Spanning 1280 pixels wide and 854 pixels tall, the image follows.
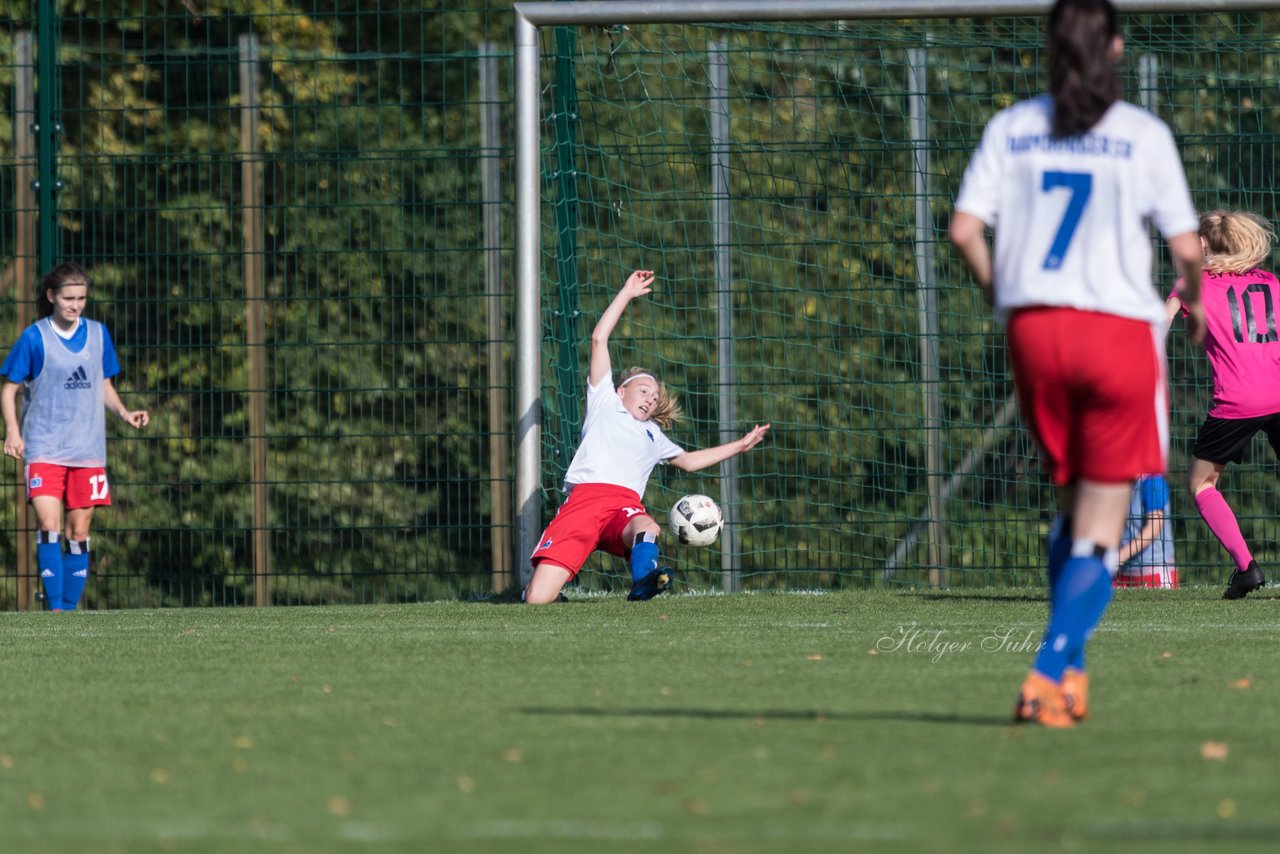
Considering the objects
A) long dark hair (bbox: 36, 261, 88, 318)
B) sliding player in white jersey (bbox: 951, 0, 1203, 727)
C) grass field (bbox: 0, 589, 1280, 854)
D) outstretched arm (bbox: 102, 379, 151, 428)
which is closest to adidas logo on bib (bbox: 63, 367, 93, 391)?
outstretched arm (bbox: 102, 379, 151, 428)

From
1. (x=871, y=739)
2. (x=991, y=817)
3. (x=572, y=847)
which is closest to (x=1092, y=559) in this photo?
(x=871, y=739)

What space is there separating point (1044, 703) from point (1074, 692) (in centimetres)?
11

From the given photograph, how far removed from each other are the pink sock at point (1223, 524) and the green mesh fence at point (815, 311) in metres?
1.62

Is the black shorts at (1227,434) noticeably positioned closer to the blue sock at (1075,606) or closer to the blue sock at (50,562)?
the blue sock at (1075,606)

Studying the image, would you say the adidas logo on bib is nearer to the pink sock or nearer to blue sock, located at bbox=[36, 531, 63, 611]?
blue sock, located at bbox=[36, 531, 63, 611]

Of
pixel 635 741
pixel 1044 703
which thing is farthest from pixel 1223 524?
pixel 635 741

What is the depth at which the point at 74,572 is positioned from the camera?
1013 centimetres

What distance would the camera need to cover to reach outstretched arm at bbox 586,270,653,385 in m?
8.92

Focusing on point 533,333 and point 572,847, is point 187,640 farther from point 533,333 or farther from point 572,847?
point 572,847

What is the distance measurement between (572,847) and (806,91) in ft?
34.0

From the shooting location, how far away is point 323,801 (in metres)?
3.74

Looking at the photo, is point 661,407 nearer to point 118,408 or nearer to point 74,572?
point 118,408

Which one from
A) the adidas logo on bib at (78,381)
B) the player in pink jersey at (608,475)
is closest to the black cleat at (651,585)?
the player in pink jersey at (608,475)

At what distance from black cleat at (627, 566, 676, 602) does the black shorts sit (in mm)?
2558
